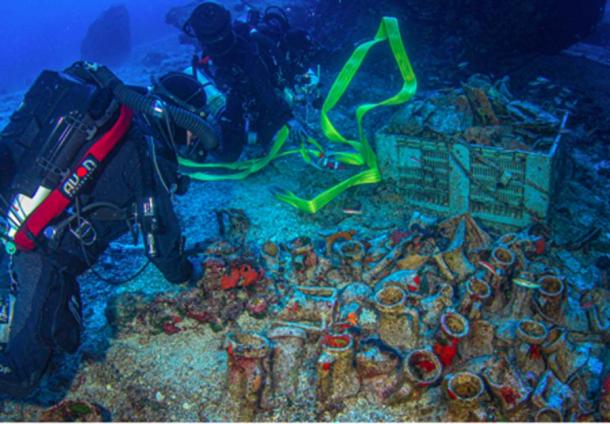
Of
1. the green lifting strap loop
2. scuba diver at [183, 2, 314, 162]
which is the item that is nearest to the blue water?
the green lifting strap loop

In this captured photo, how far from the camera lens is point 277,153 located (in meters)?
6.49

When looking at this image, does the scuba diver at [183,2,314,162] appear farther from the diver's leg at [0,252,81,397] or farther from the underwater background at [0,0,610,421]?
the diver's leg at [0,252,81,397]

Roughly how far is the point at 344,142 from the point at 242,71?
5.94ft

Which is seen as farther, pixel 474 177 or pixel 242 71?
pixel 242 71

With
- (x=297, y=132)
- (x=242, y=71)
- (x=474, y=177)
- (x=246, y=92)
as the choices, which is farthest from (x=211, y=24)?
(x=474, y=177)

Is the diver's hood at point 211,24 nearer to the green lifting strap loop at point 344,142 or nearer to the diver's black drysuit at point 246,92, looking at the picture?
the diver's black drysuit at point 246,92

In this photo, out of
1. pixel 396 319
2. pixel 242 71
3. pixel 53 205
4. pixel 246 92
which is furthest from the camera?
pixel 246 92

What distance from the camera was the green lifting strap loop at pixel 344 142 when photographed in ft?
15.6

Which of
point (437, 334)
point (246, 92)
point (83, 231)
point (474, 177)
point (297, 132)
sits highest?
point (246, 92)

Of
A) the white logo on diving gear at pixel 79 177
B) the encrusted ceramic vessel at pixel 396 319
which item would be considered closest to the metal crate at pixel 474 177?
the encrusted ceramic vessel at pixel 396 319

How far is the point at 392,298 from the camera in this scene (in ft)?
11.0

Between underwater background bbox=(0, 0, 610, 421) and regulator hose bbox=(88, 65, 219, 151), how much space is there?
1.43m

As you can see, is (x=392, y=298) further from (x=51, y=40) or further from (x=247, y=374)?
(x=51, y=40)

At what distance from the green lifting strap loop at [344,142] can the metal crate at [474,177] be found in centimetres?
43
